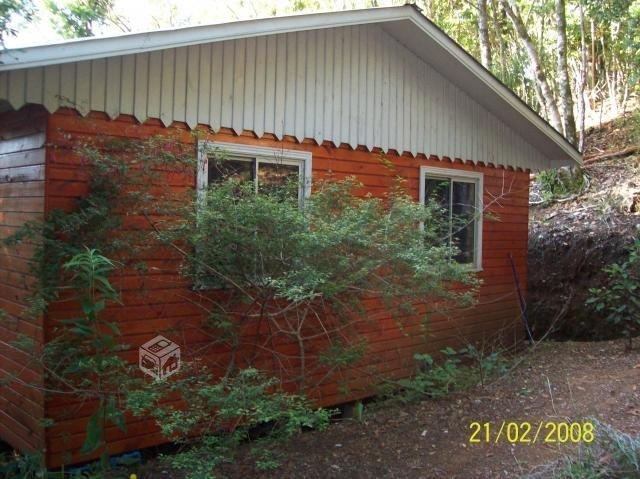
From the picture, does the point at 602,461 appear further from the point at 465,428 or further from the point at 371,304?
the point at 371,304

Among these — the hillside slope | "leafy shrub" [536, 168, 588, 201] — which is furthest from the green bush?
"leafy shrub" [536, 168, 588, 201]

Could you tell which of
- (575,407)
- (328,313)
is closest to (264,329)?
(328,313)

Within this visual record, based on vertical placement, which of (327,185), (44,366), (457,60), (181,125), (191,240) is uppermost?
(457,60)

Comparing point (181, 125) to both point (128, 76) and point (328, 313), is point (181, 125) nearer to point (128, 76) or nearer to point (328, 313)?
point (128, 76)

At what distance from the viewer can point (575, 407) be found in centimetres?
536

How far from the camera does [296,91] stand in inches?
238

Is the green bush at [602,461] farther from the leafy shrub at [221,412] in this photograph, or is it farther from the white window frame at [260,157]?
the white window frame at [260,157]

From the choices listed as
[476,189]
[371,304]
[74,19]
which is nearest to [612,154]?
[476,189]

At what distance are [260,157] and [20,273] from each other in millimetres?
2398

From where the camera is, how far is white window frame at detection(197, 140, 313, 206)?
16.6 ft

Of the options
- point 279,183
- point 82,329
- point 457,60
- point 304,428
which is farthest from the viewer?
point 457,60

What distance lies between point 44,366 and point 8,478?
1.01 meters

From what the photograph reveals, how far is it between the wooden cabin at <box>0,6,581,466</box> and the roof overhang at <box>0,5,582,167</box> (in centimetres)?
1
